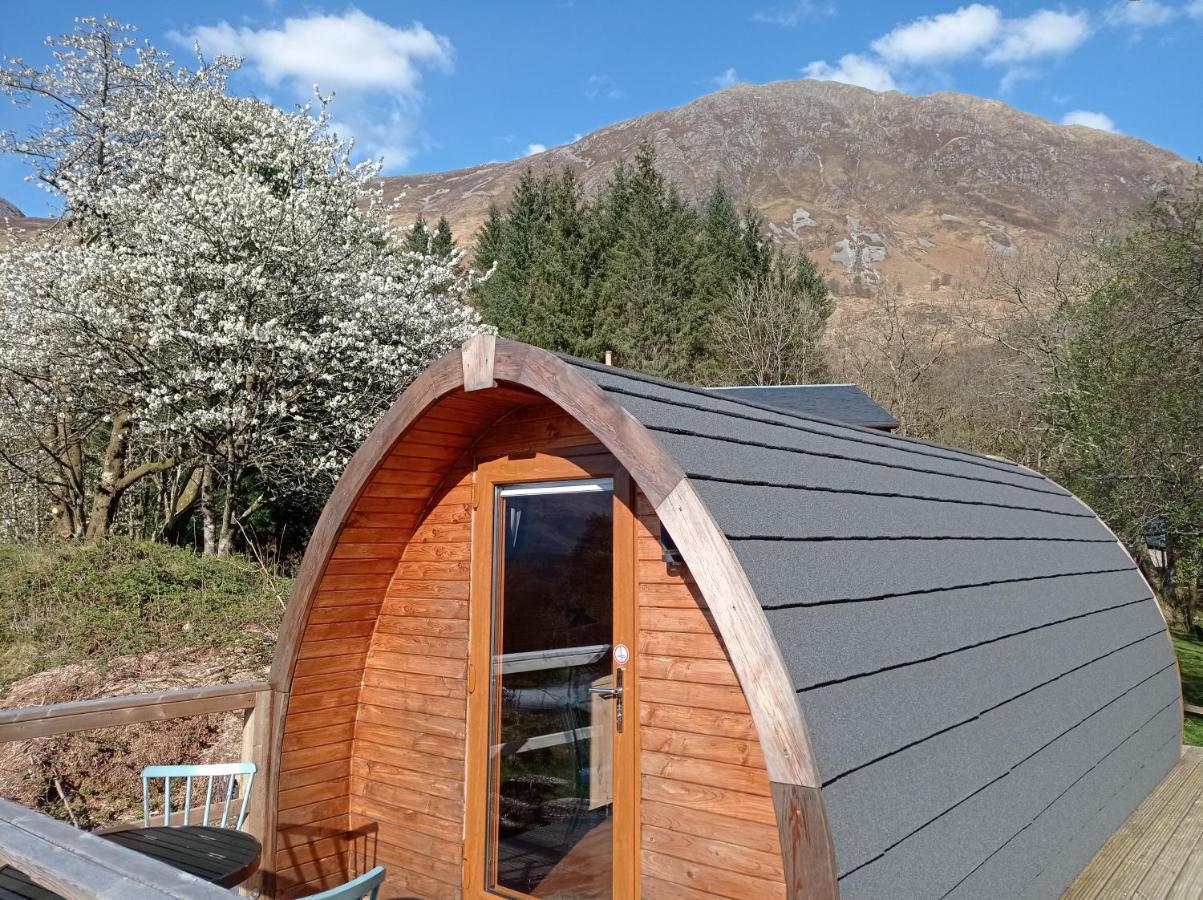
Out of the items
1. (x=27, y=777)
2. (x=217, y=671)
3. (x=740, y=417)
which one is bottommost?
(x=27, y=777)

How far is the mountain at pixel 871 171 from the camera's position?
75312 millimetres

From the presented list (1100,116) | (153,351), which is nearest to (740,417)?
(153,351)

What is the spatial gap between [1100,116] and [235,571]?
135 m

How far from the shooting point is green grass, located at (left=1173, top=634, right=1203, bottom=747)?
A: 30.0 feet

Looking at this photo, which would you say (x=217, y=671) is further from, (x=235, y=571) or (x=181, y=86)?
(x=181, y=86)

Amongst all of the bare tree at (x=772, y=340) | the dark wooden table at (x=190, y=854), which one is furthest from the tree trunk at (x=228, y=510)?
the bare tree at (x=772, y=340)

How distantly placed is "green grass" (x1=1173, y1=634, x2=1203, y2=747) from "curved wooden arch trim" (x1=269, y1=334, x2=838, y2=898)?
8238 millimetres

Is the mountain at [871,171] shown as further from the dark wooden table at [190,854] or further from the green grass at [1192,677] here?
the dark wooden table at [190,854]

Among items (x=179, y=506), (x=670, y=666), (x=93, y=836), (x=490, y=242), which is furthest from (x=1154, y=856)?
(x=490, y=242)

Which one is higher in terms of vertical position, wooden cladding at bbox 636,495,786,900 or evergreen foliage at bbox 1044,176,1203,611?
evergreen foliage at bbox 1044,176,1203,611

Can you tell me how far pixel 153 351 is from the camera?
1090 centimetres

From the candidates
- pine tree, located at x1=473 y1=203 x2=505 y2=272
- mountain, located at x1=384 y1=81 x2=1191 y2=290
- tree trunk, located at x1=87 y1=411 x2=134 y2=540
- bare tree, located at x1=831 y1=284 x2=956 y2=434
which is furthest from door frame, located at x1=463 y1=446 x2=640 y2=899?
mountain, located at x1=384 y1=81 x2=1191 y2=290

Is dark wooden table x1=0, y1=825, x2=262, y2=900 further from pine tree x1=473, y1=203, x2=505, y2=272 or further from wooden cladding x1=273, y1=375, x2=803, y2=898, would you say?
pine tree x1=473, y1=203, x2=505, y2=272

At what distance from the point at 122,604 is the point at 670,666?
24.0 feet
